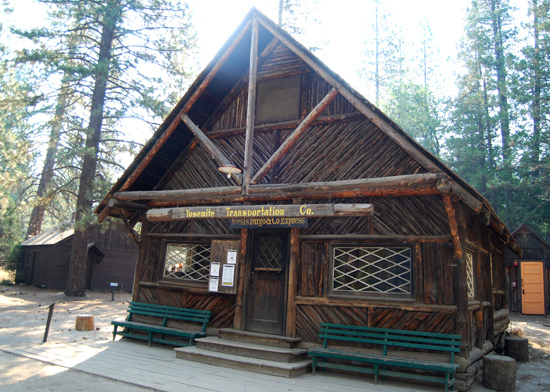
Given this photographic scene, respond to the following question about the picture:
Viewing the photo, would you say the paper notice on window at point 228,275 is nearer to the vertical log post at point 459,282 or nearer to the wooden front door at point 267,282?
the wooden front door at point 267,282

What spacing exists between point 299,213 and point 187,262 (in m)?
3.63

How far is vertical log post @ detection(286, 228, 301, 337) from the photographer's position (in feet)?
26.1

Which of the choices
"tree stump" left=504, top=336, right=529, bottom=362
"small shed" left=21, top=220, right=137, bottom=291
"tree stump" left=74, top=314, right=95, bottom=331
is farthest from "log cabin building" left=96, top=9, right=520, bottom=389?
"small shed" left=21, top=220, right=137, bottom=291

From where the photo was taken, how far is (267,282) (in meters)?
8.49

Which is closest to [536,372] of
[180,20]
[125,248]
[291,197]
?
[291,197]

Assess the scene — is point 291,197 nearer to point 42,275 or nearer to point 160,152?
point 160,152

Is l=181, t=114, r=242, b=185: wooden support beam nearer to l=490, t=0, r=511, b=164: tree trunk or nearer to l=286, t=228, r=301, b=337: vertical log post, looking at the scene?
l=286, t=228, r=301, b=337: vertical log post

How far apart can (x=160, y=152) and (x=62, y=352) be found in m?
4.66

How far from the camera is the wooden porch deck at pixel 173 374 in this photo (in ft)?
20.0

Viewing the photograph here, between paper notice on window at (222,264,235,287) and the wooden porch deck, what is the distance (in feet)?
5.62

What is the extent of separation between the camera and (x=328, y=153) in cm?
839

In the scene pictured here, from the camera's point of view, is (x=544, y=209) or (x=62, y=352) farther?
(x=544, y=209)

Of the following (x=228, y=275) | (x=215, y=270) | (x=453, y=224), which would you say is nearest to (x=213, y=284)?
(x=215, y=270)

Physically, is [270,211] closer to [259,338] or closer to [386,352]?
[259,338]
